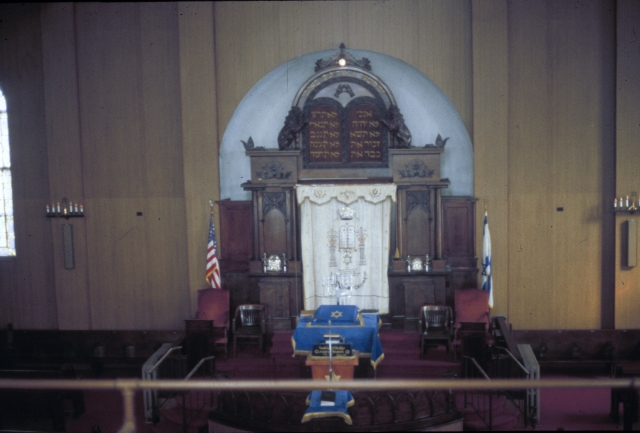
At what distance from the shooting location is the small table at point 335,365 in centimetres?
769

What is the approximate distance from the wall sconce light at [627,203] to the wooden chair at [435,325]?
139 inches

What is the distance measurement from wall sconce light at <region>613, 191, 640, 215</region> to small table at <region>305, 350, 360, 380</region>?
18.3 ft

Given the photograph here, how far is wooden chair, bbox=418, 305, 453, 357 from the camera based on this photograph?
9148mm

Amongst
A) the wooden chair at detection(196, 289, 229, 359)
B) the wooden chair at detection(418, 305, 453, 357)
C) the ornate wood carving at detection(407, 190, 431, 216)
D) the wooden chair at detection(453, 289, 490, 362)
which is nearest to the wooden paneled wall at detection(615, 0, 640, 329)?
the wooden chair at detection(453, 289, 490, 362)

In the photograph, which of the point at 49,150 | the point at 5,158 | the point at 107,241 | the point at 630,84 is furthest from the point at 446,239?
the point at 5,158

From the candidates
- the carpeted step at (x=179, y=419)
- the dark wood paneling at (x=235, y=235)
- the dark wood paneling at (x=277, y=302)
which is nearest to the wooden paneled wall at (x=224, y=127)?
the dark wood paneling at (x=235, y=235)

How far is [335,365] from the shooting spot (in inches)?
307

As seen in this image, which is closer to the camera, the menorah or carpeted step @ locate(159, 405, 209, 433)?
carpeted step @ locate(159, 405, 209, 433)

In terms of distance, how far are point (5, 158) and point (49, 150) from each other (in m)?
1.25

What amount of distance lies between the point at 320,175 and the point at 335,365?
3902mm

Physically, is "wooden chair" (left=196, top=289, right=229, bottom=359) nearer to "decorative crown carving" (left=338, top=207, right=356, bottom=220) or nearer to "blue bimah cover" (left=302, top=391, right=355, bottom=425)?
"decorative crown carving" (left=338, top=207, right=356, bottom=220)

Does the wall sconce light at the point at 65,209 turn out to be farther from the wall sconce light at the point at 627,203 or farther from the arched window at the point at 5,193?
the wall sconce light at the point at 627,203

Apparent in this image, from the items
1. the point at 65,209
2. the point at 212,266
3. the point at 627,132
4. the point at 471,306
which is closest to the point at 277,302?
the point at 212,266

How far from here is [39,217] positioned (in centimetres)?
1123
